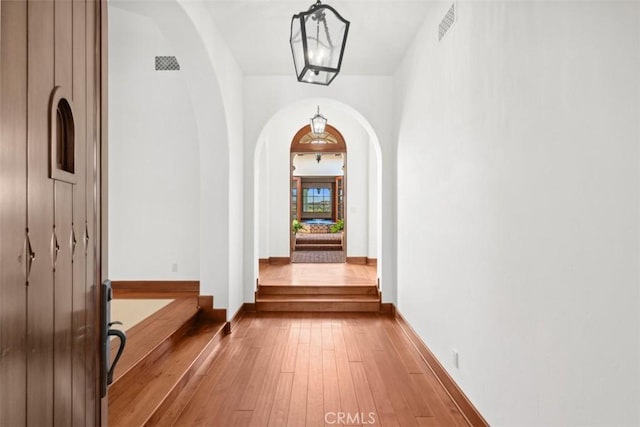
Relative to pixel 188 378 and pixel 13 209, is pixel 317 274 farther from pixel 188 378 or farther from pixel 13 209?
pixel 13 209

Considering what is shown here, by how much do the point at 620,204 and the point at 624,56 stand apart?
18.8 inches

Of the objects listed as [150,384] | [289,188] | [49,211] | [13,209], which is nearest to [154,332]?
[150,384]

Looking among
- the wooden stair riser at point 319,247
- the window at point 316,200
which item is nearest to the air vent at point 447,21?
the wooden stair riser at point 319,247

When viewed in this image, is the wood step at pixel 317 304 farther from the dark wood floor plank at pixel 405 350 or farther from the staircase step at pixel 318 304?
the dark wood floor plank at pixel 405 350

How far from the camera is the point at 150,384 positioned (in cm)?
269

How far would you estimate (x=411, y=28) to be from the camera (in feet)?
12.3

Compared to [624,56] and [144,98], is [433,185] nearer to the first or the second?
[624,56]

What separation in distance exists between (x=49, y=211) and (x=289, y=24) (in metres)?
3.25

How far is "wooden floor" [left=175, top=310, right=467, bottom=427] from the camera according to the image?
8.19 feet

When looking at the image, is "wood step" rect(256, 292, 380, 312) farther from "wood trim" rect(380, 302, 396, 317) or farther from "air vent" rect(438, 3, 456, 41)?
"air vent" rect(438, 3, 456, 41)

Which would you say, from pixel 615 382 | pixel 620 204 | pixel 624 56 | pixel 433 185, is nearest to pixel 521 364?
pixel 615 382

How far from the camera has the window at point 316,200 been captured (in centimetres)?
2016

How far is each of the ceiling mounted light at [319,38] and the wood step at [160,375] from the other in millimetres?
2320

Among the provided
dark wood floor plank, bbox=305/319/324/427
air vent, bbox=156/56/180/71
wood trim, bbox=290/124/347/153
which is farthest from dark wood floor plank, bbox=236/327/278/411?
wood trim, bbox=290/124/347/153
